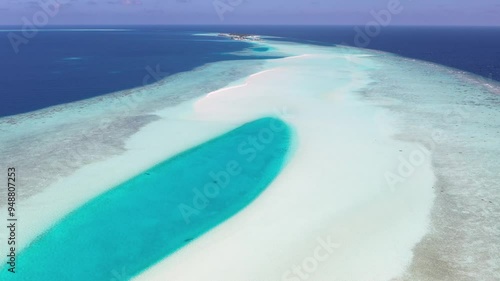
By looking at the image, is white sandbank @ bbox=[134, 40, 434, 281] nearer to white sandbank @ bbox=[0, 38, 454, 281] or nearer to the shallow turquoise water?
white sandbank @ bbox=[0, 38, 454, 281]

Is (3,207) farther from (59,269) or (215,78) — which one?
(215,78)

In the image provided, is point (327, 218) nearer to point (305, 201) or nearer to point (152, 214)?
point (305, 201)

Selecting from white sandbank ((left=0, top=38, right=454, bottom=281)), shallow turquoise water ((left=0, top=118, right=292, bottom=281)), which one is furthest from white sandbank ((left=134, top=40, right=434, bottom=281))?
shallow turquoise water ((left=0, top=118, right=292, bottom=281))

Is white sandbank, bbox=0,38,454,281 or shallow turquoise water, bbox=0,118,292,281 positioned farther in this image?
shallow turquoise water, bbox=0,118,292,281

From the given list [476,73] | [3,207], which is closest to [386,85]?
[476,73]

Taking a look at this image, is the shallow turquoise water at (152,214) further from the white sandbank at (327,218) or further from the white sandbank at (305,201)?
the white sandbank at (327,218)

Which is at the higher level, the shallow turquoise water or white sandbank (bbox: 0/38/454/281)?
white sandbank (bbox: 0/38/454/281)

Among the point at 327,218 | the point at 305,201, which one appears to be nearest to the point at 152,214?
the point at 305,201

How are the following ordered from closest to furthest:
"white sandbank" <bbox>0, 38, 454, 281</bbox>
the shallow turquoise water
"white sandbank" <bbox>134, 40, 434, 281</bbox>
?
"white sandbank" <bbox>134, 40, 434, 281</bbox>
"white sandbank" <bbox>0, 38, 454, 281</bbox>
the shallow turquoise water

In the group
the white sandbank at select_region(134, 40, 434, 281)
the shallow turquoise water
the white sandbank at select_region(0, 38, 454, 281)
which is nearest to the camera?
the white sandbank at select_region(134, 40, 434, 281)

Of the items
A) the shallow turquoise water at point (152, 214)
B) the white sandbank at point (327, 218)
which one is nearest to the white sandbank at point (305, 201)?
the white sandbank at point (327, 218)
